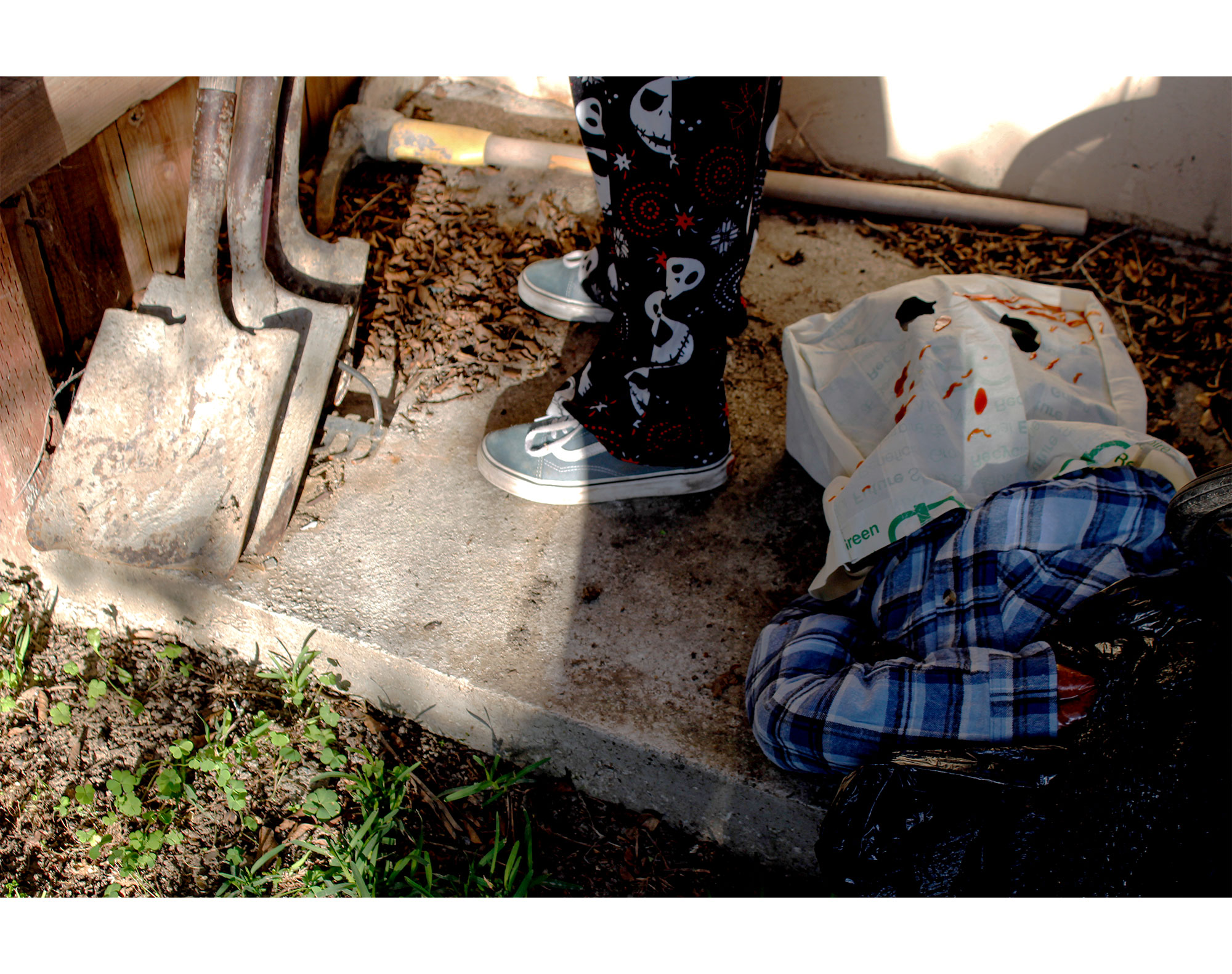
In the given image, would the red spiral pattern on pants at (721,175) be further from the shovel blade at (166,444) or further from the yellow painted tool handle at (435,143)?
the yellow painted tool handle at (435,143)

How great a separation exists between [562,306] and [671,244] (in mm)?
848

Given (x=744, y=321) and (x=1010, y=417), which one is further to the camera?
(x=744, y=321)


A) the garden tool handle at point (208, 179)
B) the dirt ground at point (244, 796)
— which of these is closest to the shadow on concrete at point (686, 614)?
the dirt ground at point (244, 796)

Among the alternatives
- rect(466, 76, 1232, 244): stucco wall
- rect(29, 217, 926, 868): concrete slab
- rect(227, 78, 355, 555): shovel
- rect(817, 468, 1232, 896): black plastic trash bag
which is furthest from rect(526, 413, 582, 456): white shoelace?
rect(466, 76, 1232, 244): stucco wall

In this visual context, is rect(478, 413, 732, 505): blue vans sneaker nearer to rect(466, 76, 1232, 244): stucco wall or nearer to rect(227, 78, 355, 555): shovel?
rect(227, 78, 355, 555): shovel

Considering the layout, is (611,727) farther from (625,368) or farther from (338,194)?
(338,194)

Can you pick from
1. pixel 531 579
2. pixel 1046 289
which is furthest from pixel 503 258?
pixel 1046 289

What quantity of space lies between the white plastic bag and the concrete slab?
8.1 inches

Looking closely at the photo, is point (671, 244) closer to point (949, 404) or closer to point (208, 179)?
point (949, 404)

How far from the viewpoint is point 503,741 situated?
1708 millimetres

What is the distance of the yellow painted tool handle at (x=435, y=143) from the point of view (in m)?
2.69

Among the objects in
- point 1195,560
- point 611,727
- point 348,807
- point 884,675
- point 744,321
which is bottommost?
point 348,807

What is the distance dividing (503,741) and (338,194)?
1.85m

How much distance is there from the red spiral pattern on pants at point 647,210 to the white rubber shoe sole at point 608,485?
0.57 m
